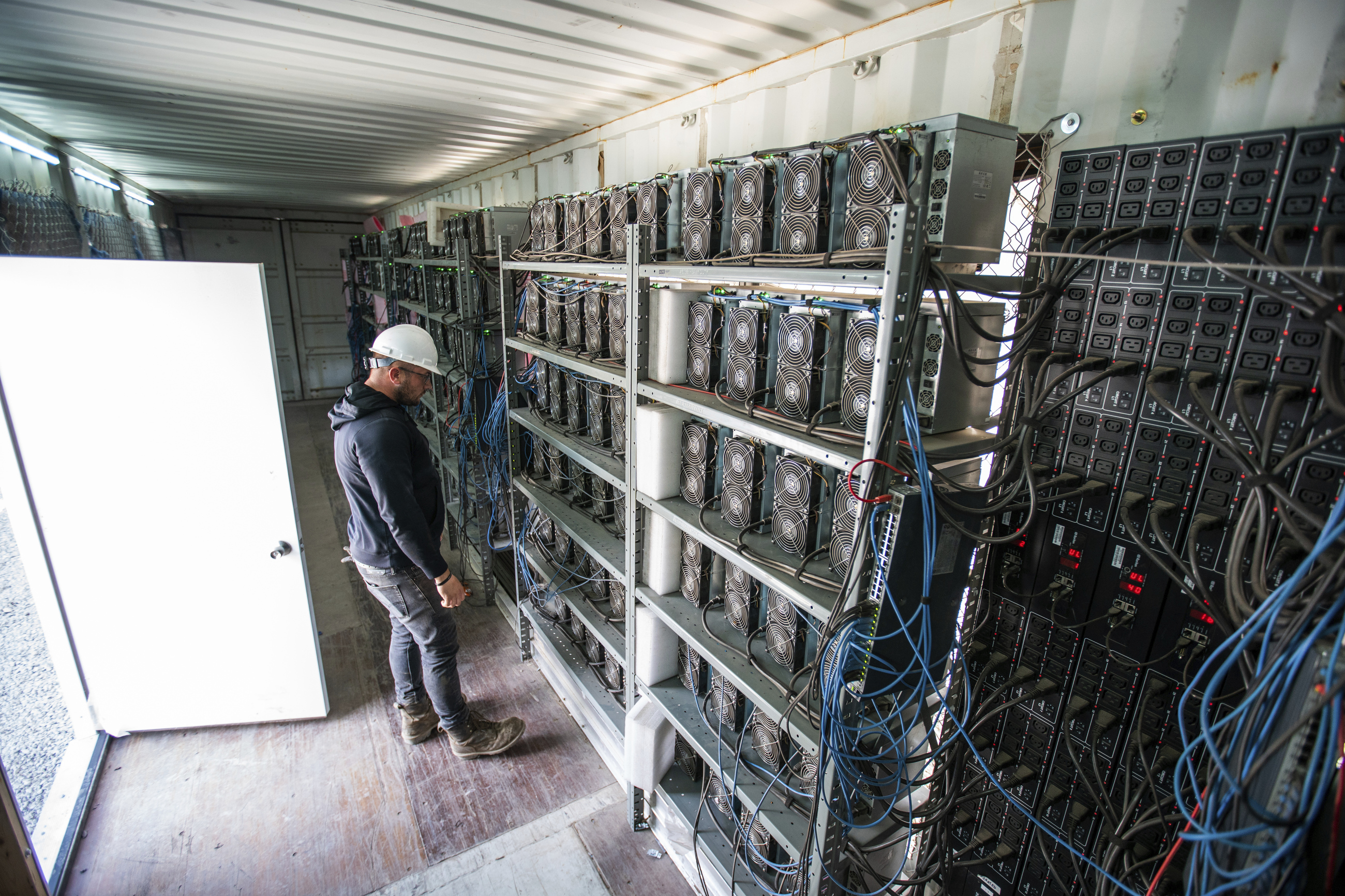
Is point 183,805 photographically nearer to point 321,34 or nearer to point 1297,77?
point 321,34

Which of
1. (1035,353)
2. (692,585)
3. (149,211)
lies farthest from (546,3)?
(149,211)

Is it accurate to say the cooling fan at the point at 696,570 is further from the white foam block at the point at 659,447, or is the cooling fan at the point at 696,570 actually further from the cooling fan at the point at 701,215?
the cooling fan at the point at 701,215

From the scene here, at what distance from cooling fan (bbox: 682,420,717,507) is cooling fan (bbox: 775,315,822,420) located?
0.43 m

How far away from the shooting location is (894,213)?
1202mm

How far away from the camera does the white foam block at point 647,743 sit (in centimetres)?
231

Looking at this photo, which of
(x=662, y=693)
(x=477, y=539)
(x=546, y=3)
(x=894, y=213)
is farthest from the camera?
(x=477, y=539)

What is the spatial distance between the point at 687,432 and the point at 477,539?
2582mm

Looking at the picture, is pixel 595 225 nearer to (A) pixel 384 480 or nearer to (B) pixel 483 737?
(A) pixel 384 480

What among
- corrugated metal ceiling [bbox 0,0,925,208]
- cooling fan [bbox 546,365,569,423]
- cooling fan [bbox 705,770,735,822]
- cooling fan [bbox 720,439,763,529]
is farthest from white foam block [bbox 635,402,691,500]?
corrugated metal ceiling [bbox 0,0,925,208]

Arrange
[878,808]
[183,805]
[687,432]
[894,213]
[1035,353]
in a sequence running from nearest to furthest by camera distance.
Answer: [894,213] < [1035,353] < [878,808] < [687,432] < [183,805]

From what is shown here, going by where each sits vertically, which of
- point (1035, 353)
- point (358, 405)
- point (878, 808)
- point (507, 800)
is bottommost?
point (507, 800)

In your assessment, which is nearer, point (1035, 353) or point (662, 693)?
point (1035, 353)

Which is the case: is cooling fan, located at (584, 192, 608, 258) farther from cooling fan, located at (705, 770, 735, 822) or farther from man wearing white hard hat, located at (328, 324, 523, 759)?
cooling fan, located at (705, 770, 735, 822)

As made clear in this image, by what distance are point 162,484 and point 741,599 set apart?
8.51 feet
